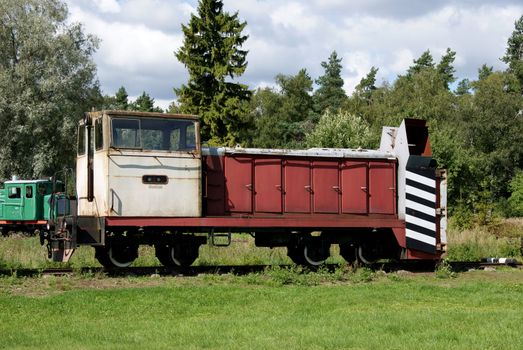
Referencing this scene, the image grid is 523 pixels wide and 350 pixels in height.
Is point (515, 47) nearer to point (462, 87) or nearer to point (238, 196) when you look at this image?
point (462, 87)

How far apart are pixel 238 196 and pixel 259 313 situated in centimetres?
595

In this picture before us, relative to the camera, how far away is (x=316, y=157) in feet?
53.1

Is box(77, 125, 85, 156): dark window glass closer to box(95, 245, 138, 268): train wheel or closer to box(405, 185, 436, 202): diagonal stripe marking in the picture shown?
box(95, 245, 138, 268): train wheel

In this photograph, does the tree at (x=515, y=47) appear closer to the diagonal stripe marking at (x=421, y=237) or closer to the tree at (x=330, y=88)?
the tree at (x=330, y=88)

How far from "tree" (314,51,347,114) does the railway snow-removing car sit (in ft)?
256

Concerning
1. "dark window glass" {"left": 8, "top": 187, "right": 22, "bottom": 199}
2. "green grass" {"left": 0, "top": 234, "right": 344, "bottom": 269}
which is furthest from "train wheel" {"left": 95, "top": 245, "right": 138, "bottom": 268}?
"dark window glass" {"left": 8, "top": 187, "right": 22, "bottom": 199}

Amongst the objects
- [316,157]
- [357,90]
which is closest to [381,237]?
[316,157]

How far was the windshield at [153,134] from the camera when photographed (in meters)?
14.2

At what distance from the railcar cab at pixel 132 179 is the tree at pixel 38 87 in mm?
31932

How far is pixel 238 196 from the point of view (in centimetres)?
1553

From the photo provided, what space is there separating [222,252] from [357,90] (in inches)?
3406

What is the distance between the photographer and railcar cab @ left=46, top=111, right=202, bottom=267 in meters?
14.1

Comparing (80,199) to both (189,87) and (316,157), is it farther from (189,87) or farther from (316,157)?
(189,87)

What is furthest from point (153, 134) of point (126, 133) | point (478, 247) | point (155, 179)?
point (478, 247)
